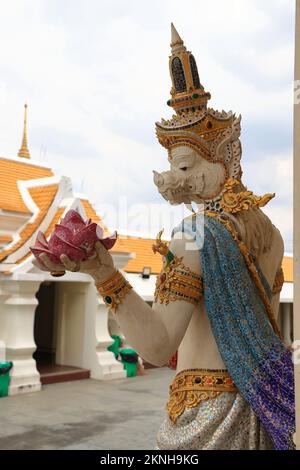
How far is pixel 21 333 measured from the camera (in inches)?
333

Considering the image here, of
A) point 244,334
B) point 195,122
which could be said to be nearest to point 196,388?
point 244,334

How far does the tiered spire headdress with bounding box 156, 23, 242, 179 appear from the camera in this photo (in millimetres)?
1912

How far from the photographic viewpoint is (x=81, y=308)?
10156mm

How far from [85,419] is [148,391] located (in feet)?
7.33

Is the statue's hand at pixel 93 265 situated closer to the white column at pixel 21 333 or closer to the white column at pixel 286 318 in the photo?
the white column at pixel 21 333

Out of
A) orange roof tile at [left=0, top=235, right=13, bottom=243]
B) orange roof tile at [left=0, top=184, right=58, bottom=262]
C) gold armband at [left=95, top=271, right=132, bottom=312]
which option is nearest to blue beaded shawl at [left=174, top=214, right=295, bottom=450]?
gold armband at [left=95, top=271, right=132, bottom=312]

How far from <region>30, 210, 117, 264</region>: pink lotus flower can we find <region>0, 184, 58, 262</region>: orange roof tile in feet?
24.6

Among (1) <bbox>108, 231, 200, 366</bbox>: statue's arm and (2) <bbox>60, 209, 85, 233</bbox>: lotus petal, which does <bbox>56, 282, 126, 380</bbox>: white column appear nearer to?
(1) <bbox>108, 231, 200, 366</bbox>: statue's arm

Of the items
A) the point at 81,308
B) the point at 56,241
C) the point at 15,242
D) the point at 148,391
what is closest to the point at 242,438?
the point at 56,241

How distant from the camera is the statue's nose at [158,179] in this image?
1.91 meters

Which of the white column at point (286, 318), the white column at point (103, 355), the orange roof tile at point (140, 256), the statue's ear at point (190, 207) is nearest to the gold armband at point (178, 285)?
the statue's ear at point (190, 207)

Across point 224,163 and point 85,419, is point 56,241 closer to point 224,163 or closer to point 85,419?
point 224,163

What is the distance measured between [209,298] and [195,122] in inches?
26.5

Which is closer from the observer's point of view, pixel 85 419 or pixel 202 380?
pixel 202 380
